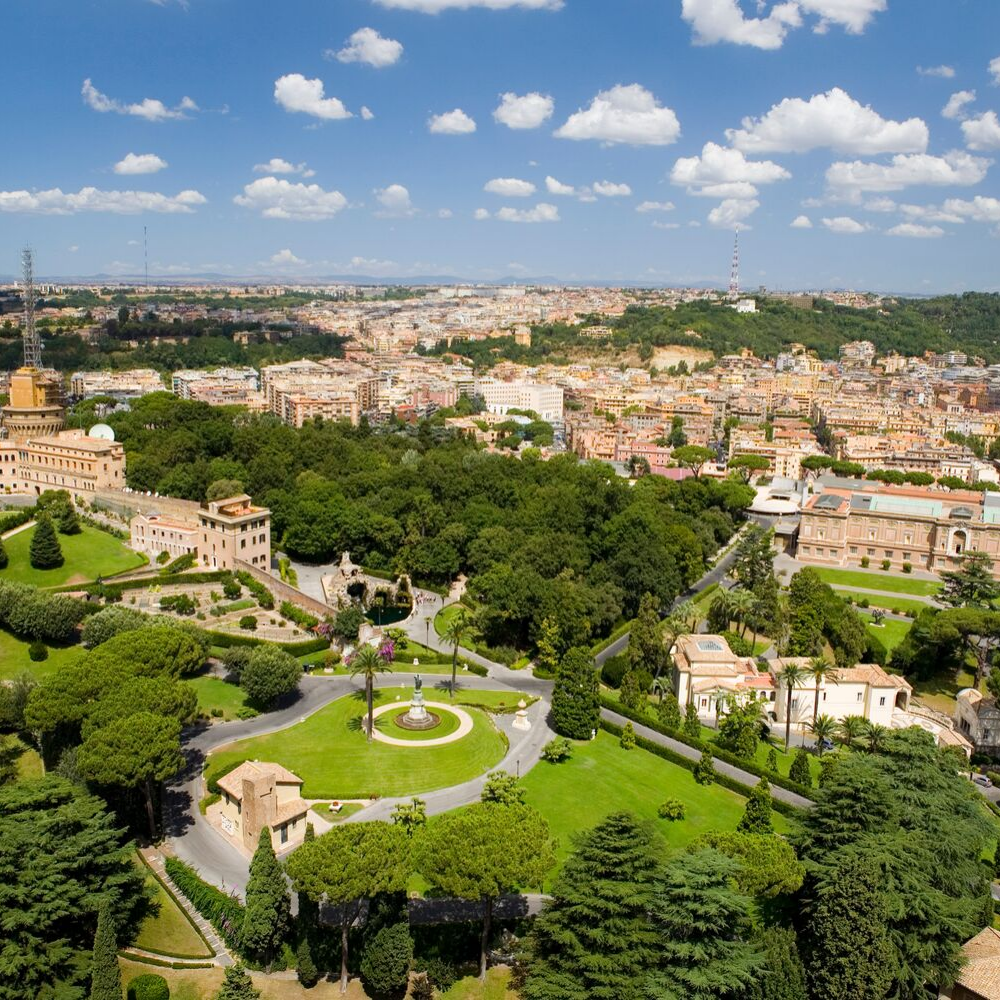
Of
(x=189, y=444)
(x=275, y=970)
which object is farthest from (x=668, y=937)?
(x=189, y=444)

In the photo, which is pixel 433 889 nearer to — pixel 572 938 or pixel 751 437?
pixel 572 938

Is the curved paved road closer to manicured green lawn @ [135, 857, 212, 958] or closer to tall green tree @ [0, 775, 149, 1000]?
manicured green lawn @ [135, 857, 212, 958]

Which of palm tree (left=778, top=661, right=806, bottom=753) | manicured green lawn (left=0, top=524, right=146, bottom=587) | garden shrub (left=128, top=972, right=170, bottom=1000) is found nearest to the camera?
garden shrub (left=128, top=972, right=170, bottom=1000)

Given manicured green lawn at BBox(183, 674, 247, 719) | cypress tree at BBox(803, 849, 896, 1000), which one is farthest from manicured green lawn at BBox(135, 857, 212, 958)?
cypress tree at BBox(803, 849, 896, 1000)

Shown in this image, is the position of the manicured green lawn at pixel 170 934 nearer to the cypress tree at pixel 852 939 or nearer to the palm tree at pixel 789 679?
the cypress tree at pixel 852 939

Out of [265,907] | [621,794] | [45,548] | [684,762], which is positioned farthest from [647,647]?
[45,548]

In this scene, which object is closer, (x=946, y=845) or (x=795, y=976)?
(x=795, y=976)
